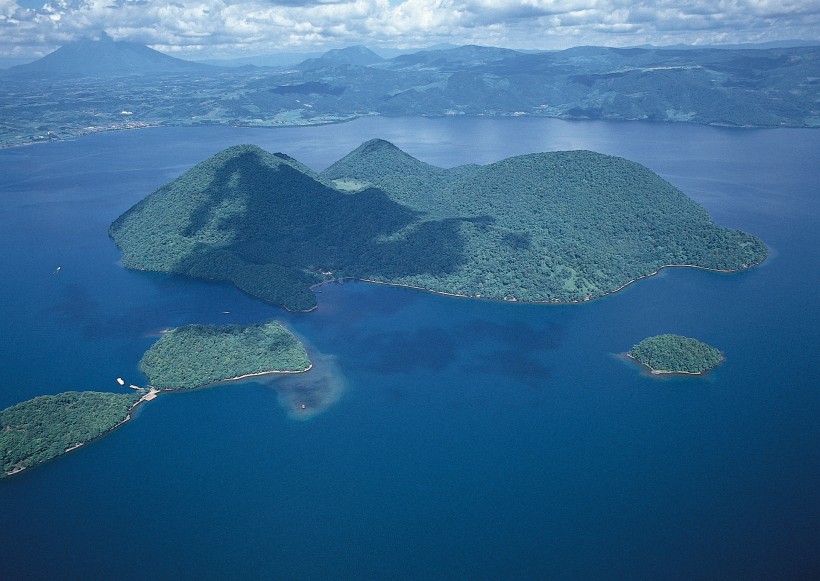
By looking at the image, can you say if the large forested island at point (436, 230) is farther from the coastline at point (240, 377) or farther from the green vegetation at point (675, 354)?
the coastline at point (240, 377)

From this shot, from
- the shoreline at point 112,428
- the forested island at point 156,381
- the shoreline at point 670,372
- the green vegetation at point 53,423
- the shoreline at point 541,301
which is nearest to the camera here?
the shoreline at point 112,428

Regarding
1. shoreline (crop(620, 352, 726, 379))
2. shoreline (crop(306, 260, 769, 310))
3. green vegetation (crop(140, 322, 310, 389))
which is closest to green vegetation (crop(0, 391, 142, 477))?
green vegetation (crop(140, 322, 310, 389))

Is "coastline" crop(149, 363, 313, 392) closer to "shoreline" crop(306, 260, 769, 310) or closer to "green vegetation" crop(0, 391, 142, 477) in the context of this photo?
"green vegetation" crop(0, 391, 142, 477)

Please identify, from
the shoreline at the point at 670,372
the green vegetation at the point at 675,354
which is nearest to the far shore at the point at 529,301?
the green vegetation at the point at 675,354

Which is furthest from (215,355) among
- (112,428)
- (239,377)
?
(112,428)

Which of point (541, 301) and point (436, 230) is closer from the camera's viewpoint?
point (541, 301)

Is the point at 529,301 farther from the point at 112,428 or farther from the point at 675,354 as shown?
the point at 112,428
